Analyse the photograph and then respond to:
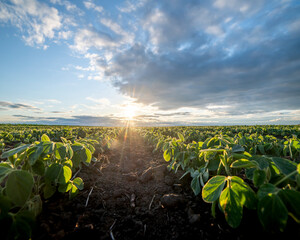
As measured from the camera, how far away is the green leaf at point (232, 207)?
3.99ft

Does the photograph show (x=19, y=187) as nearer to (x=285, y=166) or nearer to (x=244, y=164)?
(x=244, y=164)

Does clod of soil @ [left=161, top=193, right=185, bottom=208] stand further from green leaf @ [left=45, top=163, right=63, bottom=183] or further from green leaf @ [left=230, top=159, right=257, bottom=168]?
green leaf @ [left=45, top=163, right=63, bottom=183]

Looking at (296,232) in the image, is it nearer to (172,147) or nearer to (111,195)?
(172,147)

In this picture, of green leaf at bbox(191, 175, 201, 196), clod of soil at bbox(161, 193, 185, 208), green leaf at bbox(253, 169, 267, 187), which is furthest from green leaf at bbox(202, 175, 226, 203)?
clod of soil at bbox(161, 193, 185, 208)

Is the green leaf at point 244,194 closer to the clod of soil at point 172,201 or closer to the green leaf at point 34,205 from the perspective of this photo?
the clod of soil at point 172,201

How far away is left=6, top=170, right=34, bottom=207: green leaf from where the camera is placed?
1245 millimetres

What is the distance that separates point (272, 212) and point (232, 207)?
0.26m

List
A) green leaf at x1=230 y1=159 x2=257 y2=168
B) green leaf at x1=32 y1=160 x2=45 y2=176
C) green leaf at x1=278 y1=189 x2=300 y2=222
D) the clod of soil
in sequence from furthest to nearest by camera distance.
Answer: the clod of soil < green leaf at x1=32 y1=160 x2=45 y2=176 < green leaf at x1=230 y1=159 x2=257 y2=168 < green leaf at x1=278 y1=189 x2=300 y2=222

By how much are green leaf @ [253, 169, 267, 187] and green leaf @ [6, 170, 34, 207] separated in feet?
5.71

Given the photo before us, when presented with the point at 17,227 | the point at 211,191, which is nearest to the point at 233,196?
the point at 211,191

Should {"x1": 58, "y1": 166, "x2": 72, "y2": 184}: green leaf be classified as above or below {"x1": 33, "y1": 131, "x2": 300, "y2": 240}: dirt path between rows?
above

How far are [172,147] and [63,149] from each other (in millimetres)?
1850

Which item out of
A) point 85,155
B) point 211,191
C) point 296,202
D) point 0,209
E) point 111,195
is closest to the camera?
point 296,202

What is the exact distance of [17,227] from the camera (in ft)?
3.93
